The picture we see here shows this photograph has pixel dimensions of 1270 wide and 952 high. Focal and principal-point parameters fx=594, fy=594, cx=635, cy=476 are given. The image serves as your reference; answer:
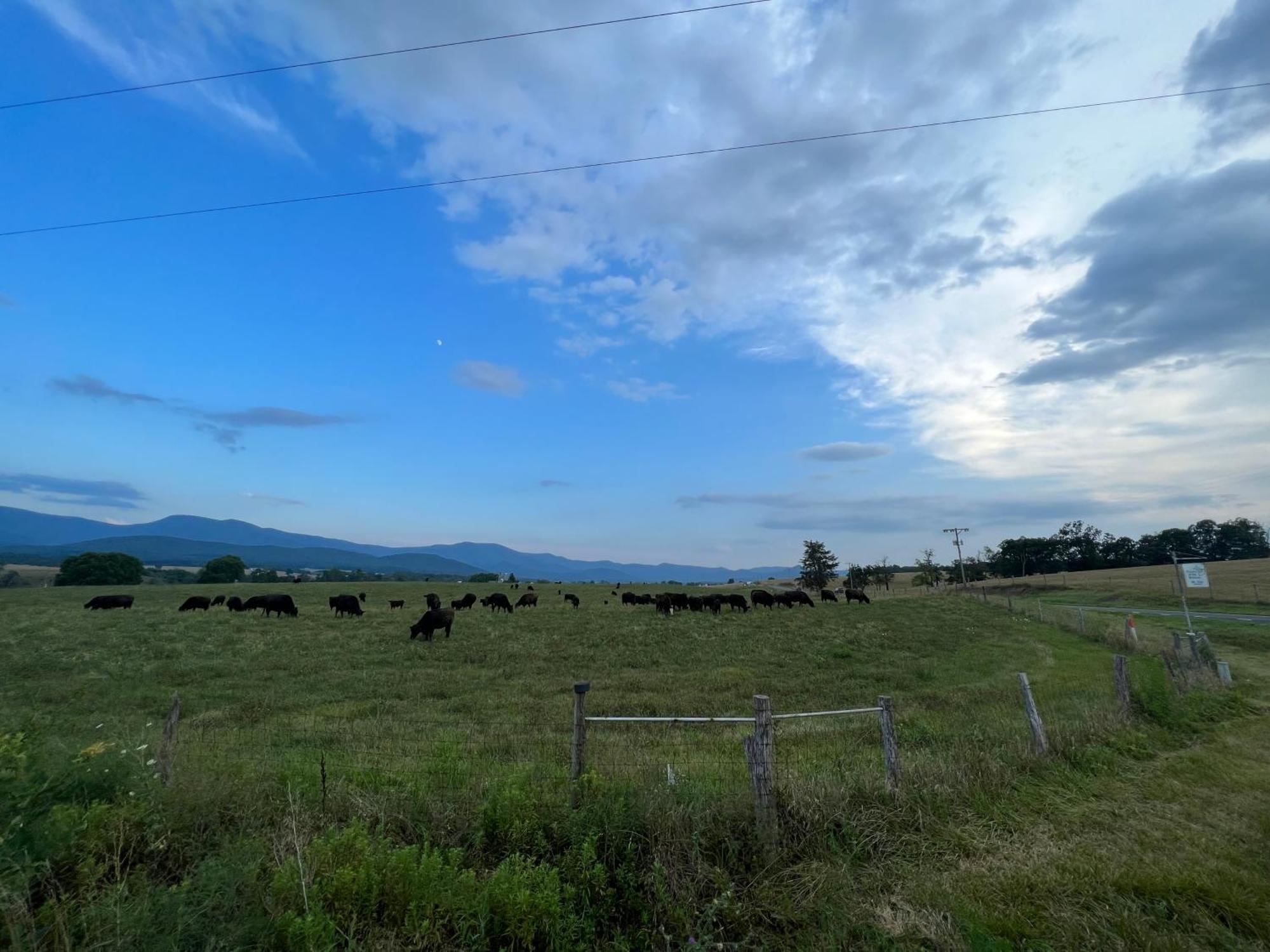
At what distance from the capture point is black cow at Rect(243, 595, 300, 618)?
120 feet

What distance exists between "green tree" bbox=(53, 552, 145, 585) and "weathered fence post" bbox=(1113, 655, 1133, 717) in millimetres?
108905

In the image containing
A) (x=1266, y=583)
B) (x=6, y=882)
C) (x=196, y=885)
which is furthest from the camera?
(x=1266, y=583)

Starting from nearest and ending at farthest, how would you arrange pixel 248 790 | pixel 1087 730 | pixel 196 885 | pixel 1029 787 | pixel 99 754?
pixel 196 885, pixel 99 754, pixel 248 790, pixel 1029 787, pixel 1087 730

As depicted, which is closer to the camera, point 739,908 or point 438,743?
point 739,908

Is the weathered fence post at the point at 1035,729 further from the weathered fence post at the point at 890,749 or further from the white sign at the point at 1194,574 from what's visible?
the white sign at the point at 1194,574

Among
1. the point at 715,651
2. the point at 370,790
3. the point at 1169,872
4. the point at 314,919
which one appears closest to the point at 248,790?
the point at 370,790

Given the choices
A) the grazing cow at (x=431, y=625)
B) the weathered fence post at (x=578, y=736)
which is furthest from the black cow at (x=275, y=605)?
the weathered fence post at (x=578, y=736)

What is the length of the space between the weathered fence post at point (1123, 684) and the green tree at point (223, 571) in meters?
111

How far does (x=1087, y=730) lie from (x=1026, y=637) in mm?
23113

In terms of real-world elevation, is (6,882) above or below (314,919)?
above

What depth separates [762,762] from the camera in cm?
579

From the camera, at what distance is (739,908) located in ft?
15.5

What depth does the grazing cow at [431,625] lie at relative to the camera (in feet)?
89.3

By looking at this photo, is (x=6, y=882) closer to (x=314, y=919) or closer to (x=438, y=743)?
(x=314, y=919)
